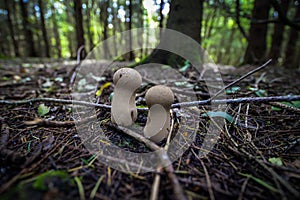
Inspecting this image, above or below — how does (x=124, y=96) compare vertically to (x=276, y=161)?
above

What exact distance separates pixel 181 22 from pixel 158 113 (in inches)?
92.7

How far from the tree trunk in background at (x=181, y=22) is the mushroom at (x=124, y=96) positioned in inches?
73.0

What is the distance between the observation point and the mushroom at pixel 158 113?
125 centimetres

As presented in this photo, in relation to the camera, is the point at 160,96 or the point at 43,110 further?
the point at 43,110

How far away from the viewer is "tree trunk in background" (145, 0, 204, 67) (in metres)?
3.03

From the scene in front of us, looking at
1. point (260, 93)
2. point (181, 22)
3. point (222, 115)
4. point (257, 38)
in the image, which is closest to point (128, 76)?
point (222, 115)

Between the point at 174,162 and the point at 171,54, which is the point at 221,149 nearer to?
the point at 174,162

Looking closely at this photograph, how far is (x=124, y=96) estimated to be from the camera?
1.45 metres

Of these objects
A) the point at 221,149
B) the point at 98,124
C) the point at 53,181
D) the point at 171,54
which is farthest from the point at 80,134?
the point at 171,54

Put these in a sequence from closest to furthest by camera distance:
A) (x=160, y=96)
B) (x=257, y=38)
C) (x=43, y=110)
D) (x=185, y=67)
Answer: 1. (x=160, y=96)
2. (x=43, y=110)
3. (x=185, y=67)
4. (x=257, y=38)

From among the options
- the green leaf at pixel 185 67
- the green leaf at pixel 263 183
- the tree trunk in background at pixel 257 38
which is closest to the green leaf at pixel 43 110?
the green leaf at pixel 263 183

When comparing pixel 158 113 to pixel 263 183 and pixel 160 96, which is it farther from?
pixel 263 183

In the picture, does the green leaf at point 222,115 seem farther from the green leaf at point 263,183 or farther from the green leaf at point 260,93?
the green leaf at point 260,93

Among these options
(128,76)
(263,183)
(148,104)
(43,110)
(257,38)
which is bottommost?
(263,183)
